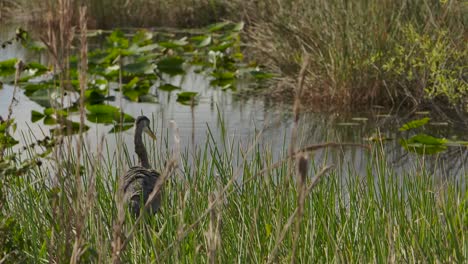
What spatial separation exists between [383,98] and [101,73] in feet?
8.91

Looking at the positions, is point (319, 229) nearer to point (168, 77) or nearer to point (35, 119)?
point (35, 119)

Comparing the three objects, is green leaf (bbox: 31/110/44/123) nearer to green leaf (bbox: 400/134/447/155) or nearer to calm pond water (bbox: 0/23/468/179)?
calm pond water (bbox: 0/23/468/179)

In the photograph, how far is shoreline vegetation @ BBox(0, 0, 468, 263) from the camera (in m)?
1.95

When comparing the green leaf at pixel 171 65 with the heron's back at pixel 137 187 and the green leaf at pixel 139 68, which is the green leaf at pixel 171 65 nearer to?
the green leaf at pixel 139 68

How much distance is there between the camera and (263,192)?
3.71 meters

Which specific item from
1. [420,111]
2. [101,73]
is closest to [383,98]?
[420,111]

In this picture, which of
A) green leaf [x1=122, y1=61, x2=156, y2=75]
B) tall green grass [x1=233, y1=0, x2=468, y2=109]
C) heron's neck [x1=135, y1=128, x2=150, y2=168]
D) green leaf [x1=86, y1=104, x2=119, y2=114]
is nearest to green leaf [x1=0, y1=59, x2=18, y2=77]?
green leaf [x1=122, y1=61, x2=156, y2=75]

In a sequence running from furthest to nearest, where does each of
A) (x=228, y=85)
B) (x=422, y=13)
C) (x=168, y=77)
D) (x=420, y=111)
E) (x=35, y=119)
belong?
1. (x=168, y=77)
2. (x=228, y=85)
3. (x=422, y=13)
4. (x=420, y=111)
5. (x=35, y=119)

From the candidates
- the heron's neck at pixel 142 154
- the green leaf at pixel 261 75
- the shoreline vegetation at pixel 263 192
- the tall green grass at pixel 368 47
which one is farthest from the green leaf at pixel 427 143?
the green leaf at pixel 261 75

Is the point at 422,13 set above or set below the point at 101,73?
above

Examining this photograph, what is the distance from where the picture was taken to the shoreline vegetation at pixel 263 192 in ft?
6.39

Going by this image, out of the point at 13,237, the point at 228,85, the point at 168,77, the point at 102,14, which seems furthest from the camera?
the point at 102,14

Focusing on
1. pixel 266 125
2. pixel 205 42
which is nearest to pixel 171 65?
pixel 205 42

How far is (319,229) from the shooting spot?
3.55 meters
